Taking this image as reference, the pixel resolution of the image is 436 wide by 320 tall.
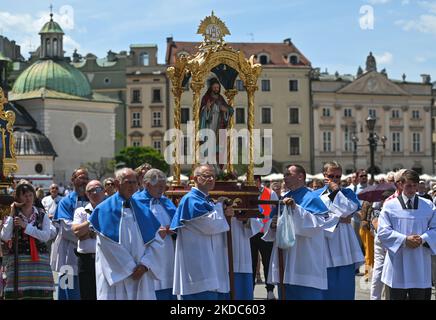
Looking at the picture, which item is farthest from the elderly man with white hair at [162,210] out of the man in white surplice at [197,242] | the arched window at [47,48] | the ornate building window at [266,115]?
the ornate building window at [266,115]

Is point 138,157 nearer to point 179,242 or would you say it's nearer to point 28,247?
point 28,247

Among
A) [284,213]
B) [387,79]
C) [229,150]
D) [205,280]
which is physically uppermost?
[387,79]

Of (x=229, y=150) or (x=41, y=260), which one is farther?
(x=229, y=150)

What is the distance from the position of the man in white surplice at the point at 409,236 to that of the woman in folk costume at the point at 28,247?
3.86m

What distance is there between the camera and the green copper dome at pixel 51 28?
72.1 metres

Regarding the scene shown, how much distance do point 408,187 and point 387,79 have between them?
72.4m

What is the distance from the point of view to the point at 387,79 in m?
80.7

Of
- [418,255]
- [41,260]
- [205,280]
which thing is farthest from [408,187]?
[41,260]

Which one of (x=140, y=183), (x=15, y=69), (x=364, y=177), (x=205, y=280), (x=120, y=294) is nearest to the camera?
(x=120, y=294)

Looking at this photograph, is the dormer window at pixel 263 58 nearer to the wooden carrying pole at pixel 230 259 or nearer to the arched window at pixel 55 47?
the arched window at pixel 55 47

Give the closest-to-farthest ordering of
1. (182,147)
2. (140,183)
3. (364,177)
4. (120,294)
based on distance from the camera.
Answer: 1. (120,294)
2. (140,183)
3. (182,147)
4. (364,177)

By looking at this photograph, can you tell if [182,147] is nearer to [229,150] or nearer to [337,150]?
[229,150]

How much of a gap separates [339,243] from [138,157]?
59309 millimetres

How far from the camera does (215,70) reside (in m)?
12.9
